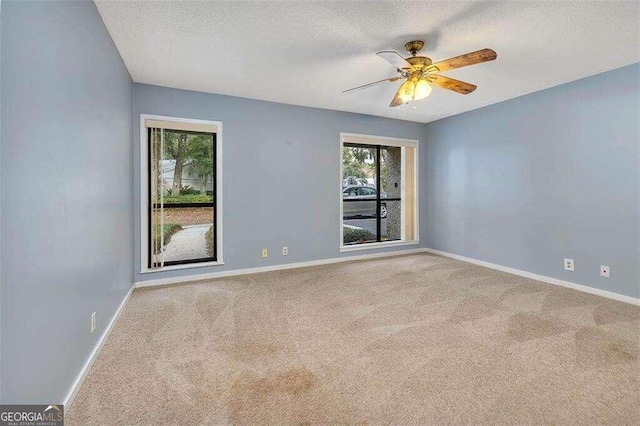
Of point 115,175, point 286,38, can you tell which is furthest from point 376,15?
point 115,175

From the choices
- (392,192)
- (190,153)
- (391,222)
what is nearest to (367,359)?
(190,153)

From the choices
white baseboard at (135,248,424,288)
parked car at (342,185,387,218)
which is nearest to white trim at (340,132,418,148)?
parked car at (342,185,387,218)

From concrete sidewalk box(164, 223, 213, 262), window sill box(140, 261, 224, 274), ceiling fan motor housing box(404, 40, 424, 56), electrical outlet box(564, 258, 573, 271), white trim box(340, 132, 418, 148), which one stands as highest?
ceiling fan motor housing box(404, 40, 424, 56)

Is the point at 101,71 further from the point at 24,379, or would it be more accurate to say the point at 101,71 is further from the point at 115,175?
the point at 24,379

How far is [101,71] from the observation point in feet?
7.55

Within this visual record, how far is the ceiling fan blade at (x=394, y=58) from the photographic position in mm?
2443

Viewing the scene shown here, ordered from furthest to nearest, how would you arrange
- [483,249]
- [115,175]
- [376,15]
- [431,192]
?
[431,192] < [483,249] < [115,175] < [376,15]

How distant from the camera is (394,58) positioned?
99.9 inches

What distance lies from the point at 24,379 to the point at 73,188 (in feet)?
3.21

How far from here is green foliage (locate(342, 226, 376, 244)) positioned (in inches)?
222

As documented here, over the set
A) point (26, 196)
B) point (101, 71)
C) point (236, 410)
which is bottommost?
point (236, 410)

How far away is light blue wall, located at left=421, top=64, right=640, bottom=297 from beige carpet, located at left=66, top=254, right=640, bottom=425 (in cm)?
64

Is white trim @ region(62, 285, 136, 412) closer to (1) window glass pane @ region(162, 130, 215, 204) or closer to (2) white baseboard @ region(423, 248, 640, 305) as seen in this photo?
(1) window glass pane @ region(162, 130, 215, 204)

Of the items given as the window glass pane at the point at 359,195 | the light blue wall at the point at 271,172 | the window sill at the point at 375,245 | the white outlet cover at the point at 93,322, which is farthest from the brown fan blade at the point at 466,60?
the white outlet cover at the point at 93,322
